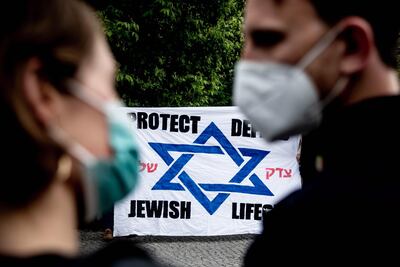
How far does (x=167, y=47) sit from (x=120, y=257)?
13.5m

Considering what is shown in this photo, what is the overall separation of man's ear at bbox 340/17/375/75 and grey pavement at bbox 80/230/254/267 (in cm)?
719

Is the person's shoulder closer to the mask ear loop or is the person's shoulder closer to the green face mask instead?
the green face mask

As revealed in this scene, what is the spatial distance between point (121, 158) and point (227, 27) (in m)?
15.2

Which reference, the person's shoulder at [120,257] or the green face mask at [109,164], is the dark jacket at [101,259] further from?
the green face mask at [109,164]

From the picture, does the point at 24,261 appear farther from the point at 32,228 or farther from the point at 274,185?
the point at 274,185

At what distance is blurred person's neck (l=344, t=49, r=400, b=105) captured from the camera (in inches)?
77.1

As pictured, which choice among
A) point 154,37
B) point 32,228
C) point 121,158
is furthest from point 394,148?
point 154,37

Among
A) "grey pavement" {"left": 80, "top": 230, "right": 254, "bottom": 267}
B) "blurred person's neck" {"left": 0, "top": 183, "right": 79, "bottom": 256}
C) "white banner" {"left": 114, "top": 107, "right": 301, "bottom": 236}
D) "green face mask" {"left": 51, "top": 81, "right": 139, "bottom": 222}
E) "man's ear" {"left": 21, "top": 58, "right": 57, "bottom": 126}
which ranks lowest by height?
"grey pavement" {"left": 80, "top": 230, "right": 254, "bottom": 267}

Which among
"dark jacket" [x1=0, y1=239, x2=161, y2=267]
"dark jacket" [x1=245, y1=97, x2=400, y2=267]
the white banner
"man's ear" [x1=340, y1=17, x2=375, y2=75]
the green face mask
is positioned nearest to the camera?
"dark jacket" [x1=0, y1=239, x2=161, y2=267]

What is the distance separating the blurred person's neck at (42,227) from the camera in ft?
5.00

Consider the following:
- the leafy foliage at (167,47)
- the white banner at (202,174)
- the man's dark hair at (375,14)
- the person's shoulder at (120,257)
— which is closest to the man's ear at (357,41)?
the man's dark hair at (375,14)

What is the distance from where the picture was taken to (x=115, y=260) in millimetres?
1538

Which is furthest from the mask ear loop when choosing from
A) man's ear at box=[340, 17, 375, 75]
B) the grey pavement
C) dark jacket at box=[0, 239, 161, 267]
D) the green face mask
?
the grey pavement

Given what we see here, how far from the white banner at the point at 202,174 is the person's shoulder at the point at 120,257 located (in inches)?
342
